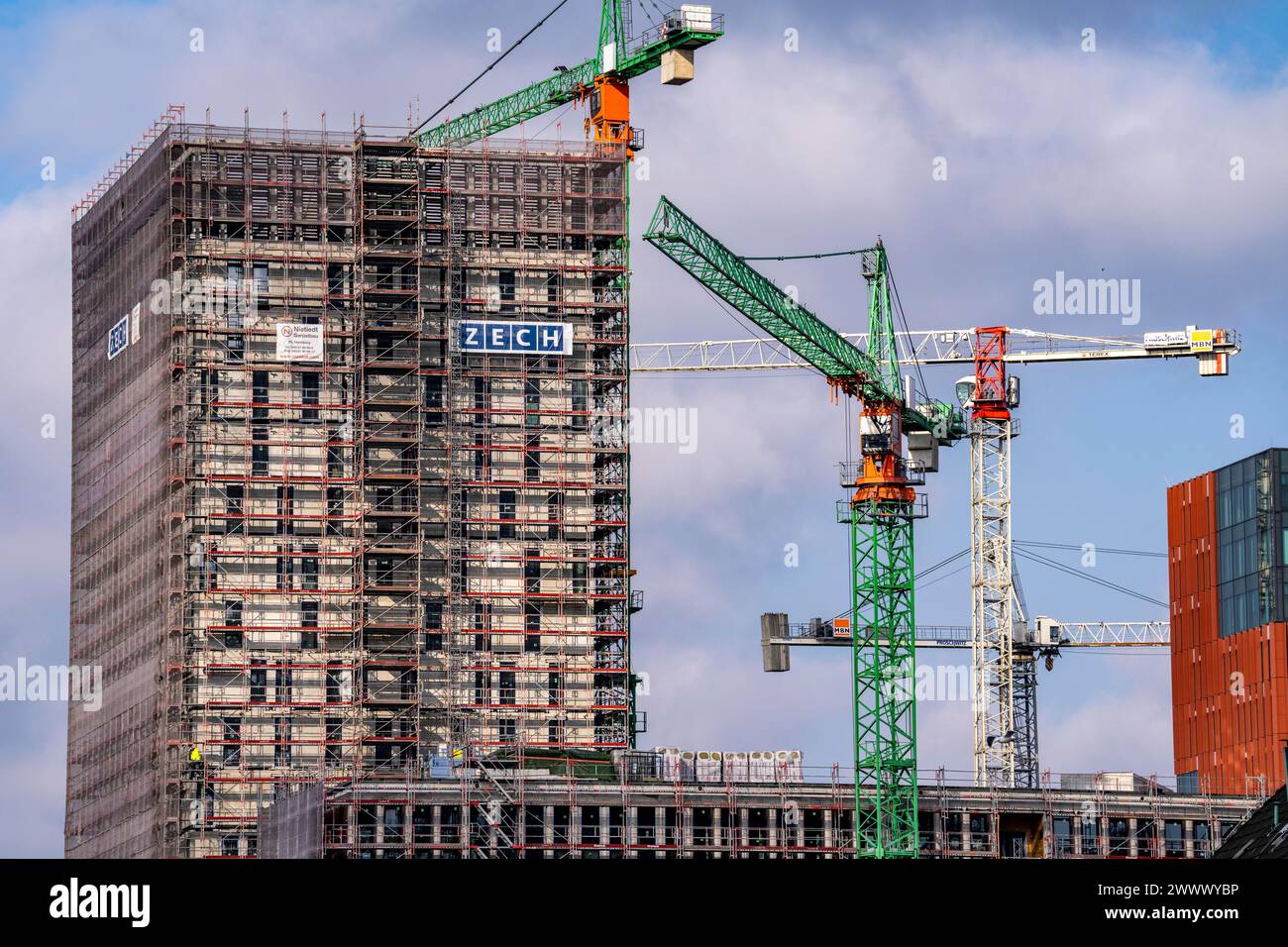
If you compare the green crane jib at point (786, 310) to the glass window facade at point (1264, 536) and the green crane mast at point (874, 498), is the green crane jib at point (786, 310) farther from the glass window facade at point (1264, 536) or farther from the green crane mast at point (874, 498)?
the glass window facade at point (1264, 536)

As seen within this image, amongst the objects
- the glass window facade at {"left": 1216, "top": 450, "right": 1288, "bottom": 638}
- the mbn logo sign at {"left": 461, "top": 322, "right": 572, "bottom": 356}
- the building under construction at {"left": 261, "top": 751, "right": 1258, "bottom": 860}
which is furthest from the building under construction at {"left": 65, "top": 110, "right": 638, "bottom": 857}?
the glass window facade at {"left": 1216, "top": 450, "right": 1288, "bottom": 638}

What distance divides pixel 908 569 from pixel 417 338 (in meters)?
32.6

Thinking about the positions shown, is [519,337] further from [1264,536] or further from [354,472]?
[1264,536]

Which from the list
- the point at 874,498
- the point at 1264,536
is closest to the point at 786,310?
the point at 874,498

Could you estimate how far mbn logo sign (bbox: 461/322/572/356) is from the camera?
516 feet

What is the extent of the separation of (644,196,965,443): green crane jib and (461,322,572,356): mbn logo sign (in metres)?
15.9

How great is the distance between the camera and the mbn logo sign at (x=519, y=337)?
157m

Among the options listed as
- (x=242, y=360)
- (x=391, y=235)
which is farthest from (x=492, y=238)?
(x=242, y=360)

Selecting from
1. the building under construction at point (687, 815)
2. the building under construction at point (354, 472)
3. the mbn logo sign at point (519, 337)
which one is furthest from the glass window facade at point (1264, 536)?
the mbn logo sign at point (519, 337)

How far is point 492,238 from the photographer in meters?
160

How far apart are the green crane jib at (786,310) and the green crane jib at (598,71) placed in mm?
23075

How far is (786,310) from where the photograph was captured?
477ft
